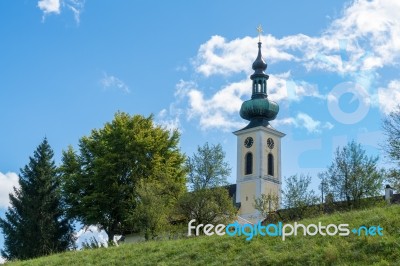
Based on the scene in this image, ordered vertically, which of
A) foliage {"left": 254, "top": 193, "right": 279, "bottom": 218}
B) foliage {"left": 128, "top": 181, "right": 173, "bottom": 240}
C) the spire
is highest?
the spire

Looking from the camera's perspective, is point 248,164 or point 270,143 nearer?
point 248,164

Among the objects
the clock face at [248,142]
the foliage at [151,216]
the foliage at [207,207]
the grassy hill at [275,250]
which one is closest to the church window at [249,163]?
the clock face at [248,142]

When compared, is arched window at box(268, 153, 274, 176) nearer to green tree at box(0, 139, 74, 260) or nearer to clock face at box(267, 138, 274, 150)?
clock face at box(267, 138, 274, 150)

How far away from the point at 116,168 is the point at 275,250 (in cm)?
2667

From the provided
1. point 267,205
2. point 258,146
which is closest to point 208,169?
point 267,205

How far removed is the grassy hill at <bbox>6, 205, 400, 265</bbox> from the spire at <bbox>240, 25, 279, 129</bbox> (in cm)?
5010

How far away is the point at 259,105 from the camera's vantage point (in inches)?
2931

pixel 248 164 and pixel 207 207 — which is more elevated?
pixel 248 164

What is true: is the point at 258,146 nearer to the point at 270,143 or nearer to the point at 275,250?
the point at 270,143

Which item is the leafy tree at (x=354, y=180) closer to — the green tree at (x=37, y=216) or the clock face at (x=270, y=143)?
the green tree at (x=37, y=216)

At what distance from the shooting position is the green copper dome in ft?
245

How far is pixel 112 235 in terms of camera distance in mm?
44750

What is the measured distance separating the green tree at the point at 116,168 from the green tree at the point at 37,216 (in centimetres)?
142

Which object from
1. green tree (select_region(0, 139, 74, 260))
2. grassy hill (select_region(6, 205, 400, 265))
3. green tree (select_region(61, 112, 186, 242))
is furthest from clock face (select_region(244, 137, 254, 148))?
grassy hill (select_region(6, 205, 400, 265))
